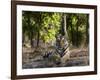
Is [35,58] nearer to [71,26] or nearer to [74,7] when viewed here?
[71,26]

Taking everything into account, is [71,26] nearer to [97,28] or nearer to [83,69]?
[97,28]

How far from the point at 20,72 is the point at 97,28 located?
36.5 inches

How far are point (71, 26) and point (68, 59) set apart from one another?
33 centimetres

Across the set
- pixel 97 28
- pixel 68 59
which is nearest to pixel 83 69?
pixel 68 59

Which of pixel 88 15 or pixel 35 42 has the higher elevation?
pixel 88 15

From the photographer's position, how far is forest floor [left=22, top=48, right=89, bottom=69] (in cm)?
202

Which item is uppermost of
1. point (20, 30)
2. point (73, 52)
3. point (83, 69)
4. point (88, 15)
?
point (88, 15)

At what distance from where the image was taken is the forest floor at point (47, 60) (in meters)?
2.02

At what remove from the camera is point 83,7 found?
2.19 metres

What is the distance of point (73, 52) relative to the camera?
2.17 m

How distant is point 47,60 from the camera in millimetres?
2086

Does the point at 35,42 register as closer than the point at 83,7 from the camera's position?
Yes

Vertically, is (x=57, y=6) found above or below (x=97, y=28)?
above

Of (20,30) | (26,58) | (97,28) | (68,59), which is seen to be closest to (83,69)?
(68,59)
